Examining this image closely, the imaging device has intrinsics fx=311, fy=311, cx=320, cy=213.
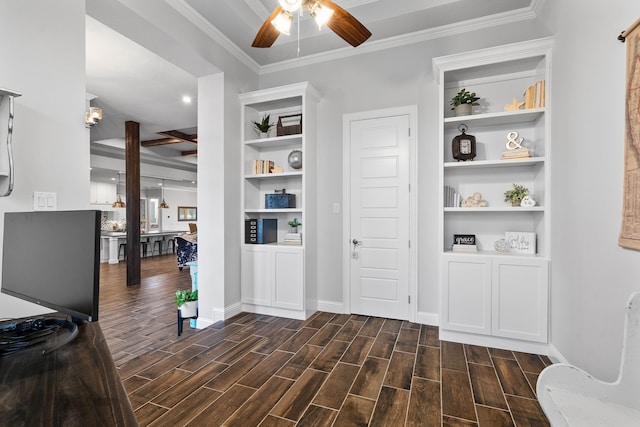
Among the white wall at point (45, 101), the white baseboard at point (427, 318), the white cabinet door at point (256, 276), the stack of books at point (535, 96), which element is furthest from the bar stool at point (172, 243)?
the stack of books at point (535, 96)

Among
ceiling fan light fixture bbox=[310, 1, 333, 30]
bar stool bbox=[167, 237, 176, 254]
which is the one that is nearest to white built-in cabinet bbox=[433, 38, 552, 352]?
ceiling fan light fixture bbox=[310, 1, 333, 30]

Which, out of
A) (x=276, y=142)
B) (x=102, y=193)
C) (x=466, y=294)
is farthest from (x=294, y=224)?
(x=102, y=193)

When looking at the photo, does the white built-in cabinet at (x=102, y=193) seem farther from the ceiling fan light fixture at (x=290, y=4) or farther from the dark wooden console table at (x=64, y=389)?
the dark wooden console table at (x=64, y=389)

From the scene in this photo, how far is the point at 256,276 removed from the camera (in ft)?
11.9

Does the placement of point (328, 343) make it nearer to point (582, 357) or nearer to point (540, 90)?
point (582, 357)

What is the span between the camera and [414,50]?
131 inches

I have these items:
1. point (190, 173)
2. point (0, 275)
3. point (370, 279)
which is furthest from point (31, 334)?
point (190, 173)

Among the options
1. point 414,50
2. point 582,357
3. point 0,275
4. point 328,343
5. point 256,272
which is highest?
point 414,50

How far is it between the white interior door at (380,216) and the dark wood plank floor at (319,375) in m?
0.26

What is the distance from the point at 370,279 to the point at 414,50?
254 centimetres

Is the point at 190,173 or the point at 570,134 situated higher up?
the point at 190,173

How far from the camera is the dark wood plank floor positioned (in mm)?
1819

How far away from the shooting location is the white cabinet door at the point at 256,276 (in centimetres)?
357

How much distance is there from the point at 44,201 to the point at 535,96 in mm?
3702
